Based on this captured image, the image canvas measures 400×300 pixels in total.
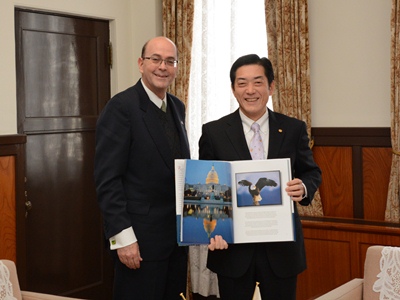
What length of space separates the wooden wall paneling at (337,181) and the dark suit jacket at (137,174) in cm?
203

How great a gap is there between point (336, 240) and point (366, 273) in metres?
1.39

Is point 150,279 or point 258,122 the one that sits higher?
point 258,122

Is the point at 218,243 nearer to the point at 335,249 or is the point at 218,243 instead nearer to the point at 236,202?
the point at 236,202

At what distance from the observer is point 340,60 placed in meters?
4.55

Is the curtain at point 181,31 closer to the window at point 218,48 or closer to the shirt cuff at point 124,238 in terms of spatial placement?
the window at point 218,48

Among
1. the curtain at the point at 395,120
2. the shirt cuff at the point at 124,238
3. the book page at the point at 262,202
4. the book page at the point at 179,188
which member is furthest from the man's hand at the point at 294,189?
the curtain at the point at 395,120

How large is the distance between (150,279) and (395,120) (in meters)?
2.23

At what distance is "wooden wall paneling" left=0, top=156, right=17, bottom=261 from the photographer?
420cm

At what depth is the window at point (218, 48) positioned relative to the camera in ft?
16.1

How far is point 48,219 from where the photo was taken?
4.69m

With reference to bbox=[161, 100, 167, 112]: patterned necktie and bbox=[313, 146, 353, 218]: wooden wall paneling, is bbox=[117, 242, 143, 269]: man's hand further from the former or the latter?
bbox=[313, 146, 353, 218]: wooden wall paneling

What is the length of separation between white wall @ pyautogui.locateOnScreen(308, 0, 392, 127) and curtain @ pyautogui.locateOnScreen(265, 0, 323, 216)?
0.29 ft

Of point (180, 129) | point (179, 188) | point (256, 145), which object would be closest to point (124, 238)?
point (179, 188)

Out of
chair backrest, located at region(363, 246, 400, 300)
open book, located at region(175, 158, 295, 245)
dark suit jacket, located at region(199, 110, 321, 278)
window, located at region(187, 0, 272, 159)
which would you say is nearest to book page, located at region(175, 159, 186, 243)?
open book, located at region(175, 158, 295, 245)
